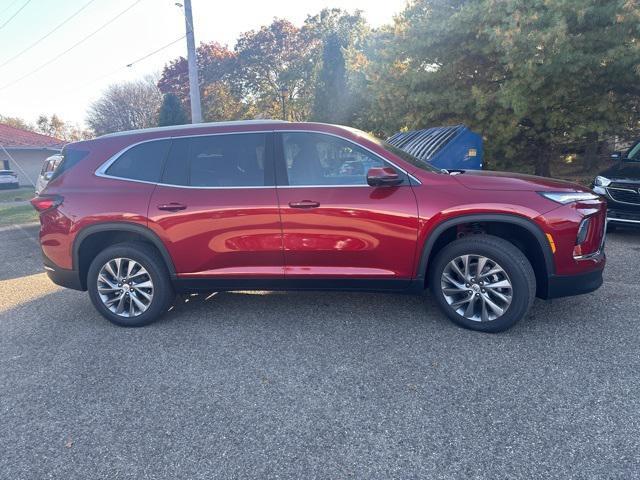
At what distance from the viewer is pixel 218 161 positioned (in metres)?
3.89

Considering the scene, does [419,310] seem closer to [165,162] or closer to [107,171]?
[165,162]

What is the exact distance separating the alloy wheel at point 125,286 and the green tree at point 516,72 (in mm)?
8022

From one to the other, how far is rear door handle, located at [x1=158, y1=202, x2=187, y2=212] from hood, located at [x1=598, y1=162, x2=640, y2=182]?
6.55m

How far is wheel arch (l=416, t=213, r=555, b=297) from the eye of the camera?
11.3 feet

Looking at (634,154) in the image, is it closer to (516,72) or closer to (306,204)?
(516,72)

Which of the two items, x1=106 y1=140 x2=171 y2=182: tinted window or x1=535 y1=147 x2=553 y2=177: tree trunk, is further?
x1=535 y1=147 x2=553 y2=177: tree trunk

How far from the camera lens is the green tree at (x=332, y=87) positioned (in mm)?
17188

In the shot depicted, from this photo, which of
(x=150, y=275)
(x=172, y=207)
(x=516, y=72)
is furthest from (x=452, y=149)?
(x=150, y=275)

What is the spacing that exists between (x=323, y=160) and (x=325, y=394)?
1974 mm

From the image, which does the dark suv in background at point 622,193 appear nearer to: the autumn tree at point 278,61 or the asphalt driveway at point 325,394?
the asphalt driveway at point 325,394

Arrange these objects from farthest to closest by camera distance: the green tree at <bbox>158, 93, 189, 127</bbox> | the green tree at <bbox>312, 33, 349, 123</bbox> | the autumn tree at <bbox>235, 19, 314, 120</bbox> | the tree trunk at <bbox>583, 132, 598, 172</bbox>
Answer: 1. the autumn tree at <bbox>235, 19, 314, 120</bbox>
2. the green tree at <bbox>158, 93, 189, 127</bbox>
3. the green tree at <bbox>312, 33, 349, 123</bbox>
4. the tree trunk at <bbox>583, 132, 598, 172</bbox>

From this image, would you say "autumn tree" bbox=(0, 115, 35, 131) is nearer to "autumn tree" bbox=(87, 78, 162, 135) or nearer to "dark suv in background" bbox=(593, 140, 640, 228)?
"autumn tree" bbox=(87, 78, 162, 135)

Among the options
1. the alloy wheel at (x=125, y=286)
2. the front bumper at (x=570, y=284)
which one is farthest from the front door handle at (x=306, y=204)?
the front bumper at (x=570, y=284)

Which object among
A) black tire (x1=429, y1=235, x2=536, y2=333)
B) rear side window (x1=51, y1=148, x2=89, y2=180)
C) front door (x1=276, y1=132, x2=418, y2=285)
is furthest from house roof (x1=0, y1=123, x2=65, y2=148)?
black tire (x1=429, y1=235, x2=536, y2=333)
